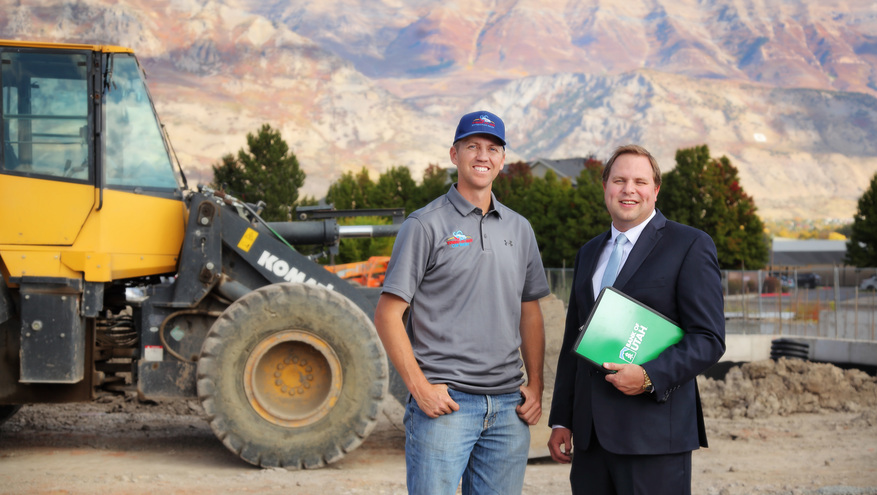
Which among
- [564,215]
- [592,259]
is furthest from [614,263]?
[564,215]

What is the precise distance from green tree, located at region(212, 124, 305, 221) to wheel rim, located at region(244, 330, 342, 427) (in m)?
34.6

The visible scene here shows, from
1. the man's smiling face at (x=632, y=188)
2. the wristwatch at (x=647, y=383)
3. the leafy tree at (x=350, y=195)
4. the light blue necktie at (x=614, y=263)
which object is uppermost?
the leafy tree at (x=350, y=195)

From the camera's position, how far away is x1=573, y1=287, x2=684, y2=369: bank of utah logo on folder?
3152mm

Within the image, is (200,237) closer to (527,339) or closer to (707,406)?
(527,339)

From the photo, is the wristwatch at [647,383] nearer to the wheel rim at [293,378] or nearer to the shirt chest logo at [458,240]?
the shirt chest logo at [458,240]

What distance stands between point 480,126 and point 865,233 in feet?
147

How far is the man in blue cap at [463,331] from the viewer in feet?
10.8

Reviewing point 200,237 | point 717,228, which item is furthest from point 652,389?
point 717,228

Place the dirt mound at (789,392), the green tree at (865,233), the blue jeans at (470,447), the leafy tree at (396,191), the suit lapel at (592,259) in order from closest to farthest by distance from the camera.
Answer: the blue jeans at (470,447) → the suit lapel at (592,259) → the dirt mound at (789,392) → the green tree at (865,233) → the leafy tree at (396,191)

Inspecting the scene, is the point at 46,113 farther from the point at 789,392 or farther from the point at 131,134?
the point at 789,392

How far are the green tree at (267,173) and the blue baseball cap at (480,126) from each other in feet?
127

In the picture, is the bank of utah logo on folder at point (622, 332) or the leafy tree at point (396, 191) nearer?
the bank of utah logo on folder at point (622, 332)

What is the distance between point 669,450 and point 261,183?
40.6 metres

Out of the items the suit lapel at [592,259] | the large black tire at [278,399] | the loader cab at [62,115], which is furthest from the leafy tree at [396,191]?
the suit lapel at [592,259]
